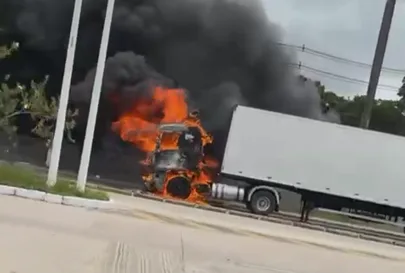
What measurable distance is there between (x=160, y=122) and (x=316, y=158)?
6.59 metres

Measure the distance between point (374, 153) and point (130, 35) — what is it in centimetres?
1346

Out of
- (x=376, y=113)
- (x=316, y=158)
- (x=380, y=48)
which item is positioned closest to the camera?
(x=316, y=158)

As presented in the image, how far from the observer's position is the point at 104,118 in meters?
28.3

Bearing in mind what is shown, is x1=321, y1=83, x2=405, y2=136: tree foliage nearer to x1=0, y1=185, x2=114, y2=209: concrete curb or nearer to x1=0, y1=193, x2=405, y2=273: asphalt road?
x1=0, y1=193, x2=405, y2=273: asphalt road

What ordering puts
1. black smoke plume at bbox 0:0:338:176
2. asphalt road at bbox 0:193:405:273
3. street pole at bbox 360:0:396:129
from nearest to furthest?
1. asphalt road at bbox 0:193:405:273
2. street pole at bbox 360:0:396:129
3. black smoke plume at bbox 0:0:338:176

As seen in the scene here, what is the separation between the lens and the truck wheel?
20.7 m

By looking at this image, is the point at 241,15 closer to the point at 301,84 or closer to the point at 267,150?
the point at 301,84

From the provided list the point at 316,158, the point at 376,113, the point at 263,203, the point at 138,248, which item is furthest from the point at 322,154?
the point at 138,248

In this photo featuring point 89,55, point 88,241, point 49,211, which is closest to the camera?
point 88,241

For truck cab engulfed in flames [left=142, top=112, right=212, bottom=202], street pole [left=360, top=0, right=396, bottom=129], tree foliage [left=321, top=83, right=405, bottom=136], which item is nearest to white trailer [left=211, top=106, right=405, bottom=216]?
truck cab engulfed in flames [left=142, top=112, right=212, bottom=202]

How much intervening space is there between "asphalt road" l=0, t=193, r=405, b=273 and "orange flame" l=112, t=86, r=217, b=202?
912 cm

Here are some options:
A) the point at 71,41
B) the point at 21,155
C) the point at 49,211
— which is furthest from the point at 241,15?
the point at 49,211

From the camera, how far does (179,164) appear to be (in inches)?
880

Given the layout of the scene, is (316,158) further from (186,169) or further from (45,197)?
(45,197)
